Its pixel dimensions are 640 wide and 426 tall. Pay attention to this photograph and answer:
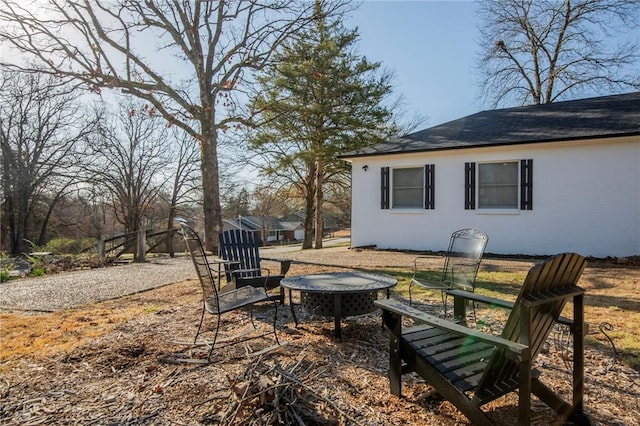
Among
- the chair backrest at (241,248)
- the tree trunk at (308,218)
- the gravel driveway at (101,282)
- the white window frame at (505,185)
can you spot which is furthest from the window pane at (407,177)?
the tree trunk at (308,218)

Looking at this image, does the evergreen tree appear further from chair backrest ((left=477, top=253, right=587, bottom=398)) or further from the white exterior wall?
chair backrest ((left=477, top=253, right=587, bottom=398))

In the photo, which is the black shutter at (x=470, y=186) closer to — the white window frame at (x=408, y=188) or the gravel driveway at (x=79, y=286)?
the white window frame at (x=408, y=188)

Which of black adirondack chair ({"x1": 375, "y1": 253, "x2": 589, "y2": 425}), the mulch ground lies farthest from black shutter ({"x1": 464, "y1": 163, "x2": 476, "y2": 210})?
black adirondack chair ({"x1": 375, "y1": 253, "x2": 589, "y2": 425})

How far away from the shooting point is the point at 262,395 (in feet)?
6.66

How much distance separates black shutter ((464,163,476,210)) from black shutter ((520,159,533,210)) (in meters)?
1.11

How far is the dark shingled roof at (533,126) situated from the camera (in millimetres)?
8648

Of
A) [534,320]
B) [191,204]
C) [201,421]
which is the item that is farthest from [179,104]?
[191,204]

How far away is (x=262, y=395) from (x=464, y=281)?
2878mm

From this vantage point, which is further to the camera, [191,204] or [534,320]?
[191,204]

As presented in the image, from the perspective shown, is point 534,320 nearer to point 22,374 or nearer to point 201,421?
point 201,421

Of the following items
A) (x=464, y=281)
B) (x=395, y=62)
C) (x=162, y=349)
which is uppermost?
(x=395, y=62)

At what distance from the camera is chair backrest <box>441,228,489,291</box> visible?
4043 mm

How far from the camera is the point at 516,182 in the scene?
9.37 metres

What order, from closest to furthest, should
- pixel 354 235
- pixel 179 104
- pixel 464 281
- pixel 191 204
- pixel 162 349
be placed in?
pixel 162 349 < pixel 464 281 < pixel 179 104 < pixel 354 235 < pixel 191 204
